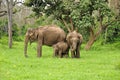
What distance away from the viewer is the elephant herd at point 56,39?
64.7 ft

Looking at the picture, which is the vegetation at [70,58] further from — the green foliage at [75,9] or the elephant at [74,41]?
the elephant at [74,41]

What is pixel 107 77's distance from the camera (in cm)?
1178

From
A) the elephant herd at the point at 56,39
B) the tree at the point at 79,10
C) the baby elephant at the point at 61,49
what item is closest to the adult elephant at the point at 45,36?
the elephant herd at the point at 56,39

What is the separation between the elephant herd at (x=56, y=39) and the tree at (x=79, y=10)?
5695 millimetres

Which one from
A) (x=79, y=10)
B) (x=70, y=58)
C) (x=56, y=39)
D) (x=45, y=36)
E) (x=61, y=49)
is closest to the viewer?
(x=70, y=58)

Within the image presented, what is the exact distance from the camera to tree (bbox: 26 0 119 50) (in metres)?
26.2

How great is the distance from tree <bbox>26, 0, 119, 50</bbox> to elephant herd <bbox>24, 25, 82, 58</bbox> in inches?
224

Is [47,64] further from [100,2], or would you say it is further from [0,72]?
[100,2]

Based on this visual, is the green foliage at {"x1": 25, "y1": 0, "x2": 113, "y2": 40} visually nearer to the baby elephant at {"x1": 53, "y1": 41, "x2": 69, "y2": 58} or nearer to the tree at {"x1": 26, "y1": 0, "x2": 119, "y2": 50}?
the tree at {"x1": 26, "y1": 0, "x2": 119, "y2": 50}

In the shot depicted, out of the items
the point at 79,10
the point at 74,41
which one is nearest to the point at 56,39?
the point at 74,41

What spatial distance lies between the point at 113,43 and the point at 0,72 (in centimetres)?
2186

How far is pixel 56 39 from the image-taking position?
20406 millimetres

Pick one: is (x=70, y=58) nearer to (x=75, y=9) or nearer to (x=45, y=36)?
(x=45, y=36)

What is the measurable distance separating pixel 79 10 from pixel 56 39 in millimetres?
6962
